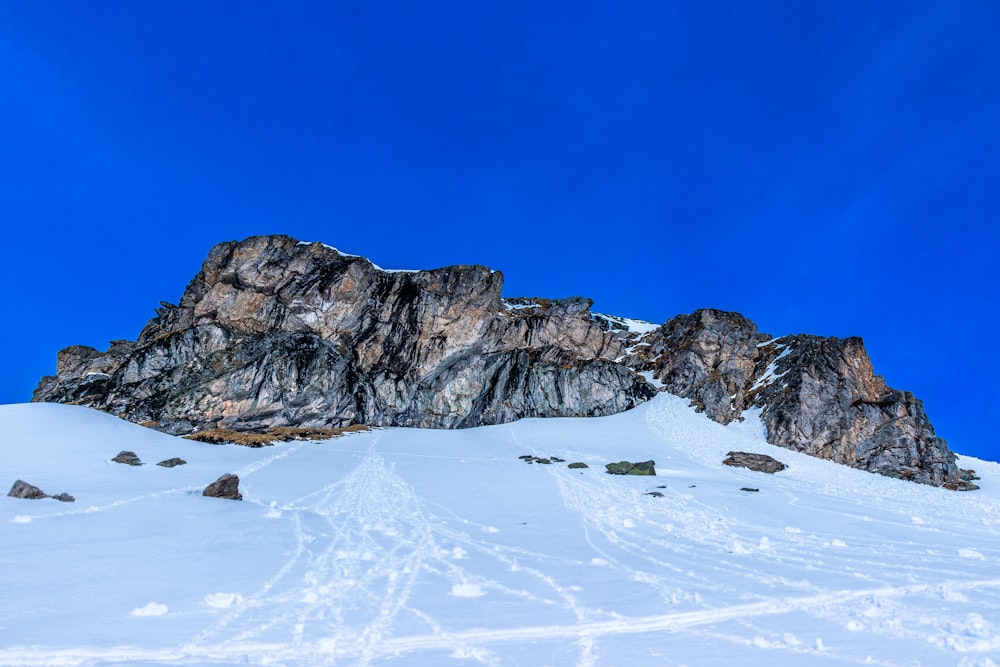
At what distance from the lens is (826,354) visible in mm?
47375

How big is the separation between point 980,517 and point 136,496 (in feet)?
92.8

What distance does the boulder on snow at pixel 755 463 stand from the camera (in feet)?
98.6

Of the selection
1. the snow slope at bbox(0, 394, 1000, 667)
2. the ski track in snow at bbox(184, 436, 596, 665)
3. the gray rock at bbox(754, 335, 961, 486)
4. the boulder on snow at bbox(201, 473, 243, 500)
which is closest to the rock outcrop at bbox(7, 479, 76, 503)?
the snow slope at bbox(0, 394, 1000, 667)

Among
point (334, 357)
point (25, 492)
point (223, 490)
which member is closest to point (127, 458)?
point (25, 492)

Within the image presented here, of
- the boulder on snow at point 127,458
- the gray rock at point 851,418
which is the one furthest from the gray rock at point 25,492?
the gray rock at point 851,418

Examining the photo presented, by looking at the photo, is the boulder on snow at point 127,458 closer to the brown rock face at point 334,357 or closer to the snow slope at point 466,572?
the snow slope at point 466,572

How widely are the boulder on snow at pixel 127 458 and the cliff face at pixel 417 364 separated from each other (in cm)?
2554

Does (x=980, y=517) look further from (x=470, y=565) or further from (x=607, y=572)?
(x=470, y=565)

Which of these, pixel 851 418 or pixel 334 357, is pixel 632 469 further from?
pixel 334 357

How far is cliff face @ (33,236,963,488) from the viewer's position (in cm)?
4525

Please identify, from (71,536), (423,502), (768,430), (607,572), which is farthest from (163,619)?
(768,430)

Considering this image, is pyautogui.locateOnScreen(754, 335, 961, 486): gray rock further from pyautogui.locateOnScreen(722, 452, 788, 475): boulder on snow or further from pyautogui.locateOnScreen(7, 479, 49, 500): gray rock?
pyautogui.locateOnScreen(7, 479, 49, 500): gray rock

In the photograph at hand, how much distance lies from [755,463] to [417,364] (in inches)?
1468

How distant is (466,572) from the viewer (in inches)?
Answer: 337
